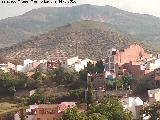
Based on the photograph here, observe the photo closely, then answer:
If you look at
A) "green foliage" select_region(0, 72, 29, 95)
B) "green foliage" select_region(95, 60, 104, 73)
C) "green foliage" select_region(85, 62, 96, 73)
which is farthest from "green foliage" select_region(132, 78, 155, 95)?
"green foliage" select_region(0, 72, 29, 95)

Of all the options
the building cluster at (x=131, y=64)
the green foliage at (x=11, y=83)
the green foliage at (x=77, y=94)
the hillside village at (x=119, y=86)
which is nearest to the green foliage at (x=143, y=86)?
the hillside village at (x=119, y=86)

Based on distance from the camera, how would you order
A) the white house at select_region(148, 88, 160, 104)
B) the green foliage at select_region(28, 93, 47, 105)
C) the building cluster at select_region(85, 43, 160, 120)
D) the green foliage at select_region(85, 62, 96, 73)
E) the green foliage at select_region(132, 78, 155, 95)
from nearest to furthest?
the building cluster at select_region(85, 43, 160, 120) < the white house at select_region(148, 88, 160, 104) < the green foliage at select_region(132, 78, 155, 95) < the green foliage at select_region(28, 93, 47, 105) < the green foliage at select_region(85, 62, 96, 73)

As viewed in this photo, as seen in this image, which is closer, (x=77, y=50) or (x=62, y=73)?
(x=62, y=73)

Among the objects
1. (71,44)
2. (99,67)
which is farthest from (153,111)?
(71,44)

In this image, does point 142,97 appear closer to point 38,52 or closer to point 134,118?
point 134,118

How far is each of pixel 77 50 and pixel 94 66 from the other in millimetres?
46893

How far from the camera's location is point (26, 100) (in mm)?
66188

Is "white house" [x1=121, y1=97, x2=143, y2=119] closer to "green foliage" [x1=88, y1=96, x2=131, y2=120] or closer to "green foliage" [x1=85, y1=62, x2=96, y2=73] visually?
"green foliage" [x1=88, y1=96, x2=131, y2=120]

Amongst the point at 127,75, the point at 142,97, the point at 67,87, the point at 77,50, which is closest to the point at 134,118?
the point at 142,97

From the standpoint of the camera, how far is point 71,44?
122000mm

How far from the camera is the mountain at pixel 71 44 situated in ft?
384

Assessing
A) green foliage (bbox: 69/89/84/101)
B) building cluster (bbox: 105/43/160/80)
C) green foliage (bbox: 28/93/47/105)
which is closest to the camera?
green foliage (bbox: 69/89/84/101)

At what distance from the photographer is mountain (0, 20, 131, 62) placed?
4604 inches

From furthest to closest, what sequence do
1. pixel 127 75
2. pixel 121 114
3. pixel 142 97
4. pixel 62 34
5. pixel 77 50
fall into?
pixel 62 34 → pixel 77 50 → pixel 127 75 → pixel 142 97 → pixel 121 114
